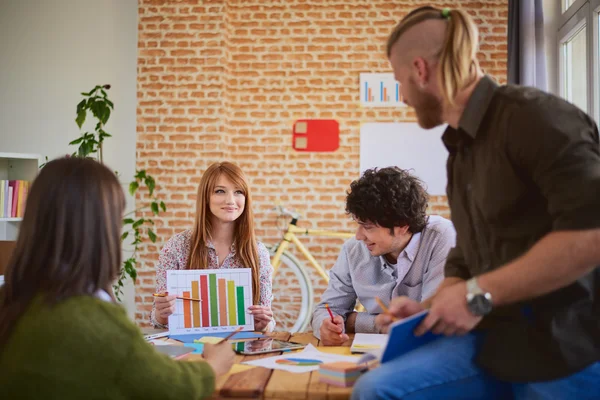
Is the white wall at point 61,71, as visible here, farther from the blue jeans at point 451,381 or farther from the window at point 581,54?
the blue jeans at point 451,381

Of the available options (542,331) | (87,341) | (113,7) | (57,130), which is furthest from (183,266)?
(113,7)

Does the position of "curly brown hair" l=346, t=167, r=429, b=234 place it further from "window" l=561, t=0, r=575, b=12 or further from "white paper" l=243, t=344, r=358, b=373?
"window" l=561, t=0, r=575, b=12

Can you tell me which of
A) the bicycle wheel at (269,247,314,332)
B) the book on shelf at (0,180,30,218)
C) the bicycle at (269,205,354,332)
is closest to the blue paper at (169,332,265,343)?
the book on shelf at (0,180,30,218)

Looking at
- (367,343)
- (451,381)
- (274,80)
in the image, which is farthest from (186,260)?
(274,80)

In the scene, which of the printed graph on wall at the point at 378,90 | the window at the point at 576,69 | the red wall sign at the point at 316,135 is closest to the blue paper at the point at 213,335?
the window at the point at 576,69

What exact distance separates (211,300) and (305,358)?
2.12ft

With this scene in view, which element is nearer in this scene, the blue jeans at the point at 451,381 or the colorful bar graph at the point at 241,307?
the blue jeans at the point at 451,381

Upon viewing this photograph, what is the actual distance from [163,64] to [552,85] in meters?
3.13

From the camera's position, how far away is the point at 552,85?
450 cm

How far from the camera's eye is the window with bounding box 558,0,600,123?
148 inches

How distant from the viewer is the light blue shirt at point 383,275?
8.09 ft

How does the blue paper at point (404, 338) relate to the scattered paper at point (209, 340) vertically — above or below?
above

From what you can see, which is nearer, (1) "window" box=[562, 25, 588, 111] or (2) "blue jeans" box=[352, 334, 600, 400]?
(2) "blue jeans" box=[352, 334, 600, 400]

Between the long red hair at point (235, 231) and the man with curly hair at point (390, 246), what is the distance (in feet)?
1.74
